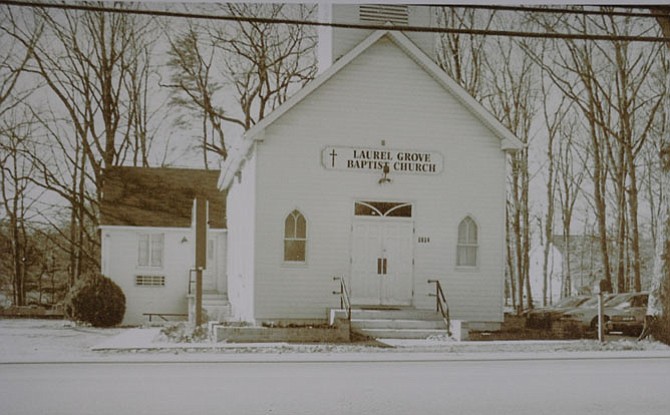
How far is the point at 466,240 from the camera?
12.6m

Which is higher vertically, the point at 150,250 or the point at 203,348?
the point at 150,250

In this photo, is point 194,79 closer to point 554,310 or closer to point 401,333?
point 401,333

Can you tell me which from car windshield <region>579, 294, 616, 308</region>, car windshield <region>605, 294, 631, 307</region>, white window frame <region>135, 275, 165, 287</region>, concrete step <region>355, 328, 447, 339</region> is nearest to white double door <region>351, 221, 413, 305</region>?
concrete step <region>355, 328, 447, 339</region>

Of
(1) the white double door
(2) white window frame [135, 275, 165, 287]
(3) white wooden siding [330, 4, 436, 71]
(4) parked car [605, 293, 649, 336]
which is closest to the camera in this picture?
(4) parked car [605, 293, 649, 336]

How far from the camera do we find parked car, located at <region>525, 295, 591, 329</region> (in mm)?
10906

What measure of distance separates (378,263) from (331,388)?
15.1ft

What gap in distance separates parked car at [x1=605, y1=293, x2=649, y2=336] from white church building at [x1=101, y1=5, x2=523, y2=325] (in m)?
2.01

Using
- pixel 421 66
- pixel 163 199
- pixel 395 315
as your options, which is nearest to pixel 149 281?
pixel 163 199

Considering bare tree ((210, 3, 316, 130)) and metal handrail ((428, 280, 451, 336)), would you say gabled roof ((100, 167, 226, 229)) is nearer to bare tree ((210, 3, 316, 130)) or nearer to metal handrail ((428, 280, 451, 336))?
bare tree ((210, 3, 316, 130))

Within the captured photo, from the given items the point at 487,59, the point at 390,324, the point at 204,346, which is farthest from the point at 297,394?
the point at 487,59

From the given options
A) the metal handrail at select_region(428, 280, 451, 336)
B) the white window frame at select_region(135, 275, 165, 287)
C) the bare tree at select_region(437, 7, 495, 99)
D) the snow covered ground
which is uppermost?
the bare tree at select_region(437, 7, 495, 99)

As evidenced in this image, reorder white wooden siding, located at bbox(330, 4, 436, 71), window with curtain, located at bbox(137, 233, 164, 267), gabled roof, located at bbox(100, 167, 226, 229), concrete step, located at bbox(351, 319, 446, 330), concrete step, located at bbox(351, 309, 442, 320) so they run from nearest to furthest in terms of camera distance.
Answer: concrete step, located at bbox(351, 319, 446, 330), concrete step, located at bbox(351, 309, 442, 320), white wooden siding, located at bbox(330, 4, 436, 71), gabled roof, located at bbox(100, 167, 226, 229), window with curtain, located at bbox(137, 233, 164, 267)

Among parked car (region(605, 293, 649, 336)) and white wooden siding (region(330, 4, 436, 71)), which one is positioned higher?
white wooden siding (region(330, 4, 436, 71))

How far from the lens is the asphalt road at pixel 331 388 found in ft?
Result: 24.5
